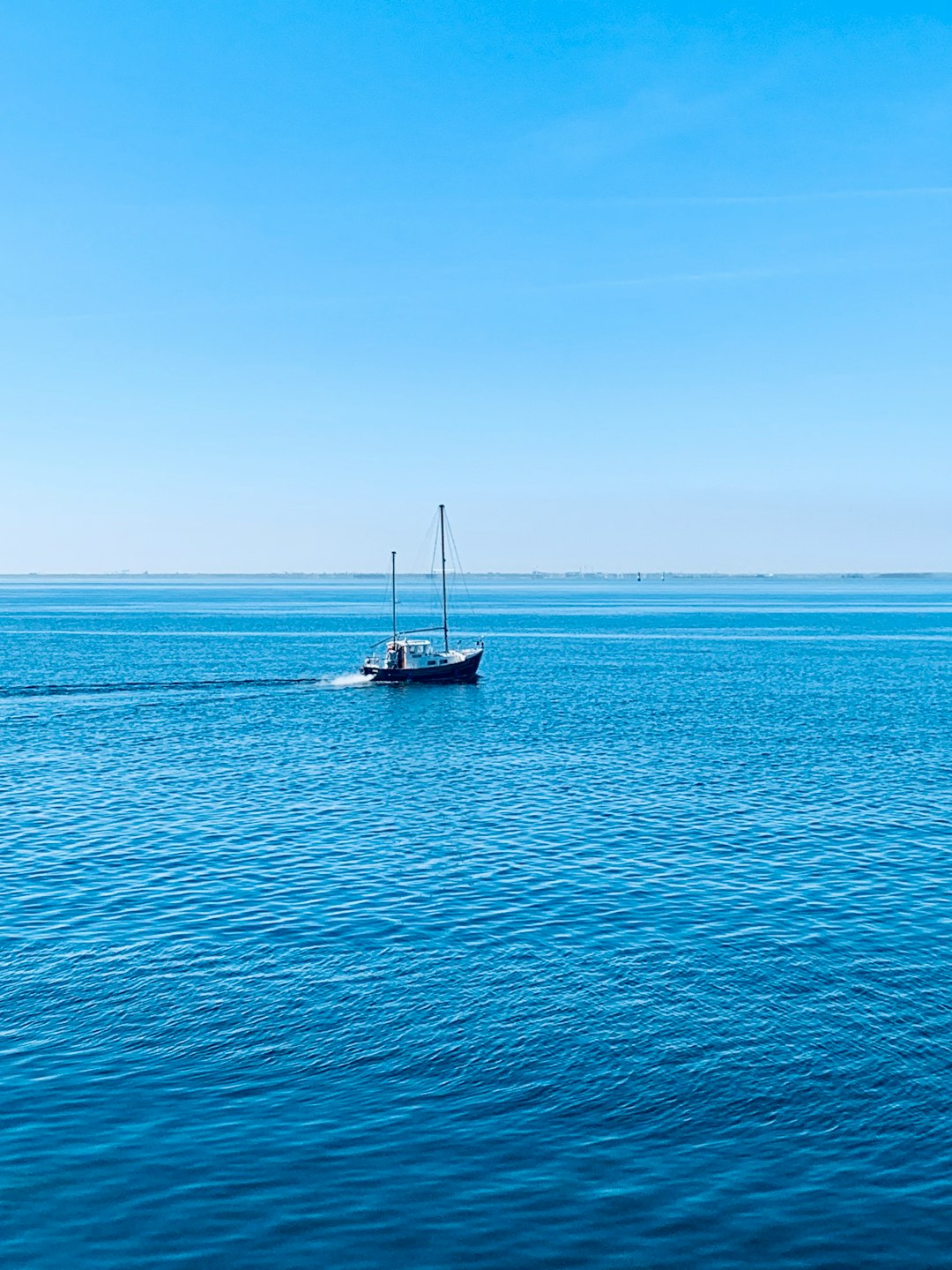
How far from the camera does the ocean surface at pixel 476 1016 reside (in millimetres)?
22531

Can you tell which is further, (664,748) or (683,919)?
(664,748)

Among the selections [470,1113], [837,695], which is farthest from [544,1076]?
[837,695]

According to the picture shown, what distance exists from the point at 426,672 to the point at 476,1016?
10209cm

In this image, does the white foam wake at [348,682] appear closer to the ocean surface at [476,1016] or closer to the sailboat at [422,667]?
the sailboat at [422,667]

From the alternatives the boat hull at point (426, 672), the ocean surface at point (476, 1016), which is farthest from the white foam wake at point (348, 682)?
the ocean surface at point (476, 1016)

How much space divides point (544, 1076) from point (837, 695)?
322 ft

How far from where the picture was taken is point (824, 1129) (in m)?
25.9

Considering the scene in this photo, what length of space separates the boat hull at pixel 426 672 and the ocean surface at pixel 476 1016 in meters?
57.9

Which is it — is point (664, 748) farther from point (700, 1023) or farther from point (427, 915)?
point (700, 1023)

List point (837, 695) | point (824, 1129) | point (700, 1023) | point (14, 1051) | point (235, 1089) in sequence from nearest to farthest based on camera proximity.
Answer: point (824, 1129) → point (235, 1089) → point (14, 1051) → point (700, 1023) → point (837, 695)

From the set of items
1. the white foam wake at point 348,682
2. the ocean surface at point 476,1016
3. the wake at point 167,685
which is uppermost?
the wake at point 167,685

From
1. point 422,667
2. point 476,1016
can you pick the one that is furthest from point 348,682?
point 476,1016

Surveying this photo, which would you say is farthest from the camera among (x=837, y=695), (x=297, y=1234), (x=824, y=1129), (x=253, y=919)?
(x=837, y=695)

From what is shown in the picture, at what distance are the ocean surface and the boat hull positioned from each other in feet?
190
